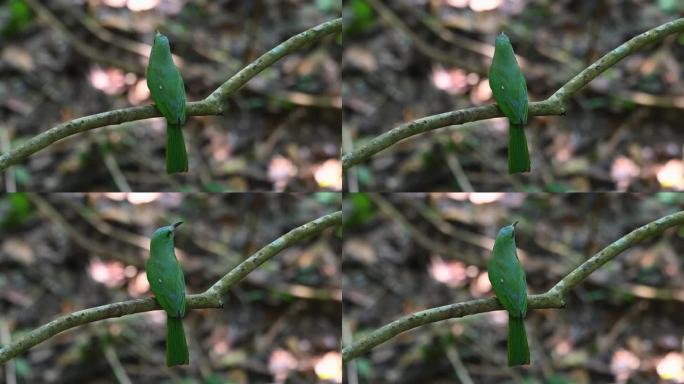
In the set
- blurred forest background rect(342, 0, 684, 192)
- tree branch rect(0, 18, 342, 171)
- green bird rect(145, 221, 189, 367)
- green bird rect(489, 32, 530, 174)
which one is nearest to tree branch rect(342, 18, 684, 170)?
green bird rect(489, 32, 530, 174)

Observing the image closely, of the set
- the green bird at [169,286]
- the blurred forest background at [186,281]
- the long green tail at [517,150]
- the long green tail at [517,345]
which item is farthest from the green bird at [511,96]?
the green bird at [169,286]

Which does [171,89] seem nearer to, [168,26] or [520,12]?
[168,26]

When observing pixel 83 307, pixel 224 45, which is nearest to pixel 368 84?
pixel 224 45

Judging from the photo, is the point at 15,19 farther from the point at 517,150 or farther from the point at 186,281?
the point at 517,150

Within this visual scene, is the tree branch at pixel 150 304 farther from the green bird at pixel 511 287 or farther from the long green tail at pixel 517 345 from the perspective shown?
the long green tail at pixel 517 345

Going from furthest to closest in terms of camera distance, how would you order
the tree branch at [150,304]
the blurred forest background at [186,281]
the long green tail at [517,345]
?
the blurred forest background at [186,281] < the long green tail at [517,345] < the tree branch at [150,304]

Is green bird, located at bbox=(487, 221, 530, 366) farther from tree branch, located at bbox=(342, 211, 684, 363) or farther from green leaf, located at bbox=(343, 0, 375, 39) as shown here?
green leaf, located at bbox=(343, 0, 375, 39)

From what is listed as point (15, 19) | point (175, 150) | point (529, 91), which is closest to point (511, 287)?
point (529, 91)
